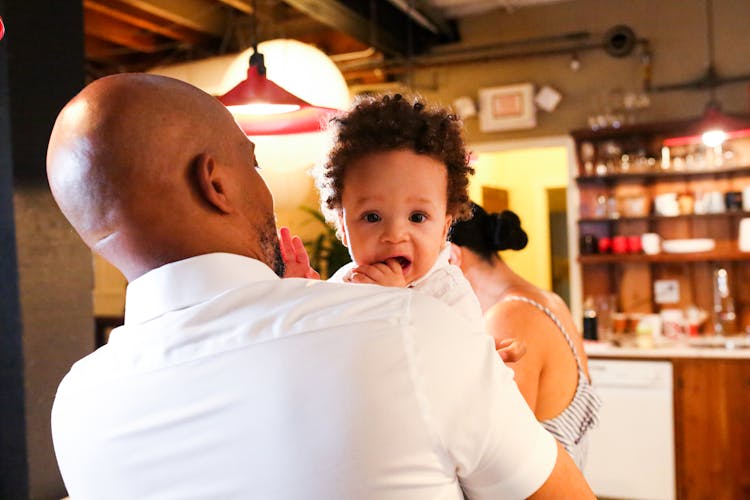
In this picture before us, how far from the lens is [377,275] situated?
129 cm

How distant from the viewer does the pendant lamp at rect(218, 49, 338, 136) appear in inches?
78.5

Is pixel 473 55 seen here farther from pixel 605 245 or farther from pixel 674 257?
pixel 674 257

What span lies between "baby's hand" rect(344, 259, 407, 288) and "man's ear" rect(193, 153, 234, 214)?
46 cm

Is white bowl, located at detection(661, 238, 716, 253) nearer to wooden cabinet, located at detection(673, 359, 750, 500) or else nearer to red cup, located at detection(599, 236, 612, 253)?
red cup, located at detection(599, 236, 612, 253)

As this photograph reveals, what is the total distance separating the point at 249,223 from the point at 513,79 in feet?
18.5

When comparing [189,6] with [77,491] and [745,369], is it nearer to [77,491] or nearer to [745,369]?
[745,369]

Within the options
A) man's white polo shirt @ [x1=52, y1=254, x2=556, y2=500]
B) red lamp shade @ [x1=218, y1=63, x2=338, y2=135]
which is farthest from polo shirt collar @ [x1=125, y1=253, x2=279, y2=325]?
red lamp shade @ [x1=218, y1=63, x2=338, y2=135]

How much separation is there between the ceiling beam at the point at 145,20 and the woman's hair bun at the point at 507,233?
379 centimetres

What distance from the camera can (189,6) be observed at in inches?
218

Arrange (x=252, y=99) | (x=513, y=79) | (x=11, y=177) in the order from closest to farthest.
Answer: (x=252, y=99)
(x=11, y=177)
(x=513, y=79)

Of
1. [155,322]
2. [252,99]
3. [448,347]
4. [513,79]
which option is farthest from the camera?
[513,79]

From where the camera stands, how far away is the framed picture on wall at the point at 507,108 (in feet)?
20.0

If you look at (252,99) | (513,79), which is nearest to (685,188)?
(513,79)

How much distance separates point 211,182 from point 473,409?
1.28 ft
